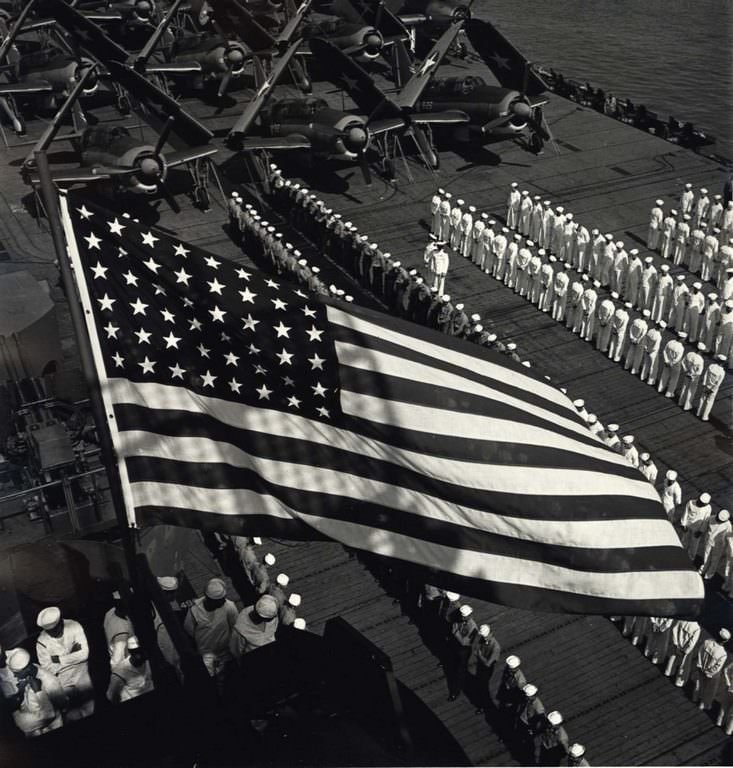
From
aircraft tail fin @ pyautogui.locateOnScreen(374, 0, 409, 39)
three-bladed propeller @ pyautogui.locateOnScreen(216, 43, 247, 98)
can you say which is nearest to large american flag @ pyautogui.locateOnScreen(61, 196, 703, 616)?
three-bladed propeller @ pyautogui.locateOnScreen(216, 43, 247, 98)

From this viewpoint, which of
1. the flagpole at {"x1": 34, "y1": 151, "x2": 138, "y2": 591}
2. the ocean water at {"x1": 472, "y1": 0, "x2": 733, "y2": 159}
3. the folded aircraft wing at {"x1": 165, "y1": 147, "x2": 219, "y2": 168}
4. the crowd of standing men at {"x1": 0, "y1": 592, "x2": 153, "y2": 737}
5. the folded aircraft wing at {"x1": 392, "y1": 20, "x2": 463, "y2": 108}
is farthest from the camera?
the ocean water at {"x1": 472, "y1": 0, "x2": 733, "y2": 159}

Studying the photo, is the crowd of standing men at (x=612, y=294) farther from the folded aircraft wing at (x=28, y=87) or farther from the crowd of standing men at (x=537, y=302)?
the folded aircraft wing at (x=28, y=87)

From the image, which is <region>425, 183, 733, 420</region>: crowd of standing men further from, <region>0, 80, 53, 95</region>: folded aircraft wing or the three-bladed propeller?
<region>0, 80, 53, 95</region>: folded aircraft wing

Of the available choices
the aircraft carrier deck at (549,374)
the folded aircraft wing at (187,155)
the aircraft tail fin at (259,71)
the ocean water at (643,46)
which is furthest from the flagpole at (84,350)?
the ocean water at (643,46)

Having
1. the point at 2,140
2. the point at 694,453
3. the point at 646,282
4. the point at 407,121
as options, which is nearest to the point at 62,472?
the point at 694,453

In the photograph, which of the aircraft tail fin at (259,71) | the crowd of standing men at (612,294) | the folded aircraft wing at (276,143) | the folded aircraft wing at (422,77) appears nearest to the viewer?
the crowd of standing men at (612,294)

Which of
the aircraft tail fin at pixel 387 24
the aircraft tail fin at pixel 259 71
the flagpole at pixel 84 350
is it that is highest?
the flagpole at pixel 84 350

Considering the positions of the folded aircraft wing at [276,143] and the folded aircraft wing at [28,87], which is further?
the folded aircraft wing at [28,87]
